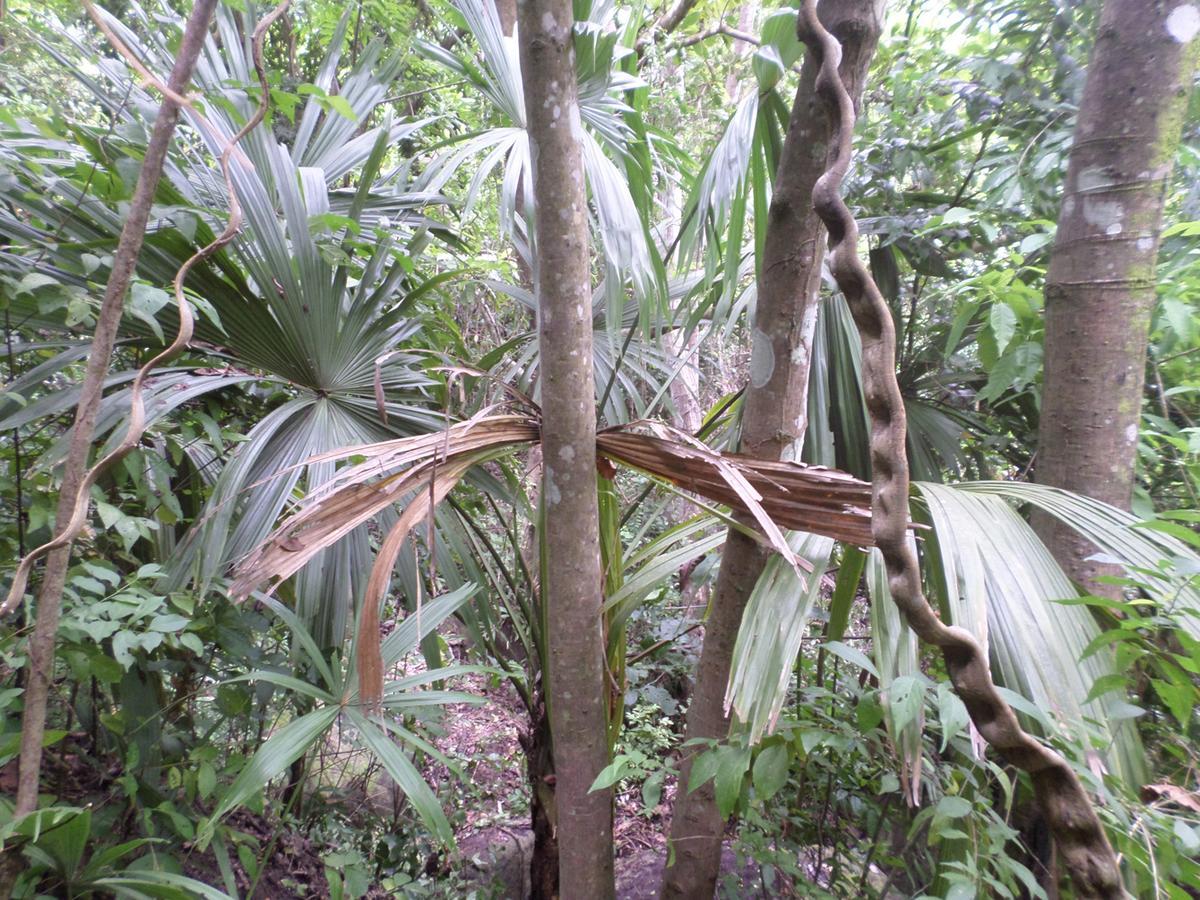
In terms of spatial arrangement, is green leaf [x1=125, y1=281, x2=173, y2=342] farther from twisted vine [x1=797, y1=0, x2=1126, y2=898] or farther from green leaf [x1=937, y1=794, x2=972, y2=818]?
green leaf [x1=937, y1=794, x2=972, y2=818]

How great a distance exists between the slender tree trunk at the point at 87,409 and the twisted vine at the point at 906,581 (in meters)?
0.90

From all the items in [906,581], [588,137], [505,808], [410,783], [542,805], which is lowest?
[505,808]

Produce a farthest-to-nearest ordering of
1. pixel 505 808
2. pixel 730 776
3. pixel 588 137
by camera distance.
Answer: pixel 505 808
pixel 588 137
pixel 730 776

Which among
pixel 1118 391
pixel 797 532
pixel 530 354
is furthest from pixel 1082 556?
pixel 530 354

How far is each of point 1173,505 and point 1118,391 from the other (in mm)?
585

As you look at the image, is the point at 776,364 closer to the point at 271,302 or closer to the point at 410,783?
the point at 410,783

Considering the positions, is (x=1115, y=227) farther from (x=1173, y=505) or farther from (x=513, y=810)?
(x=513, y=810)

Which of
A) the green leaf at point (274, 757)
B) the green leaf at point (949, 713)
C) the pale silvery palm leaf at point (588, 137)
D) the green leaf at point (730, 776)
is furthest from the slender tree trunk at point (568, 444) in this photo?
the green leaf at point (949, 713)

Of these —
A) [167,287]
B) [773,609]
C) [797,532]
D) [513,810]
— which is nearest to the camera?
[773,609]

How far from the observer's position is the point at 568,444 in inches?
43.7

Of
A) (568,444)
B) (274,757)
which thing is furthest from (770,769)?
(274,757)

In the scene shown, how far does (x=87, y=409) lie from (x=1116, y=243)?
1.73m

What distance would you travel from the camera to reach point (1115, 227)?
3.69ft

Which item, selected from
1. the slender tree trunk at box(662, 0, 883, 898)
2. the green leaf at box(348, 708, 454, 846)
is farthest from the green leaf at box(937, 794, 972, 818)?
the green leaf at box(348, 708, 454, 846)
